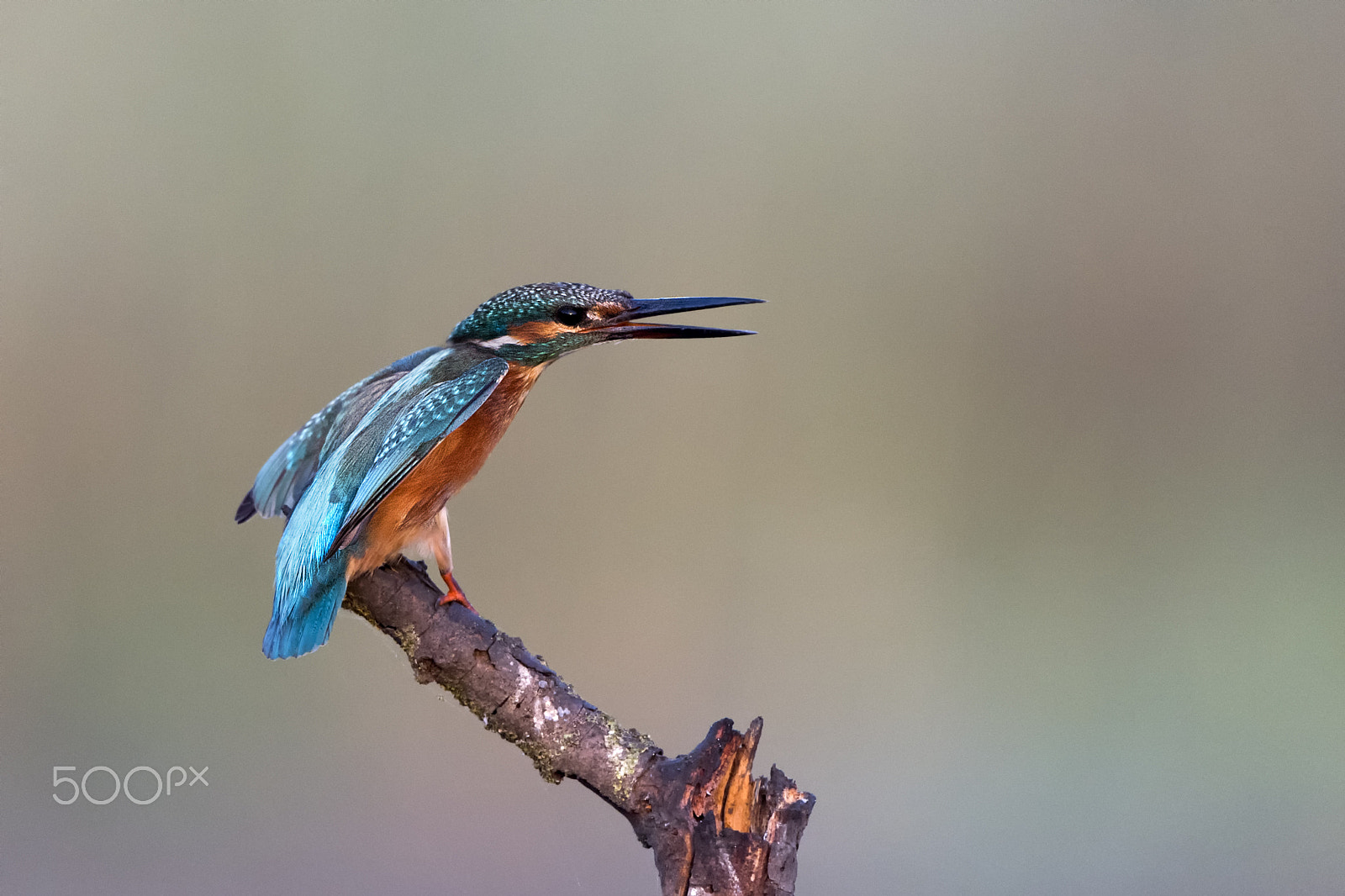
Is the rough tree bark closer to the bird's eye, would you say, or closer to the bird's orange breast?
the bird's orange breast

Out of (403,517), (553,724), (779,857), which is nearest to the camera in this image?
(779,857)

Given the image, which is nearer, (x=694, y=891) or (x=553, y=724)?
(x=694, y=891)

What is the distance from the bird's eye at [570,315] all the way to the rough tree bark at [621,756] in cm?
33

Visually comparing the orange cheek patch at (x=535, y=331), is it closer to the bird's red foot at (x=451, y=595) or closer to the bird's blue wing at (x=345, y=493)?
the bird's blue wing at (x=345, y=493)

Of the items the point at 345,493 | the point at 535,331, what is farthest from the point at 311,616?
the point at 535,331

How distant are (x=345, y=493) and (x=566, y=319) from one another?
0.99 ft

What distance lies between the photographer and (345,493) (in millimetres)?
999

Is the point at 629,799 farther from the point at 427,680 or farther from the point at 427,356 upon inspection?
the point at 427,356

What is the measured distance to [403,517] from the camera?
1062 millimetres

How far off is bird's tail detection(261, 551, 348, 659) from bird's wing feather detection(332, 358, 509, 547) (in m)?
0.03

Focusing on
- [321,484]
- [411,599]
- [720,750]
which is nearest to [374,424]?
[321,484]

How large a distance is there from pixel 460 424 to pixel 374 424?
95 millimetres

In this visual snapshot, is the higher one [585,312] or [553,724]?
[585,312]

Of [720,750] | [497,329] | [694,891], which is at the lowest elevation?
[694,891]
